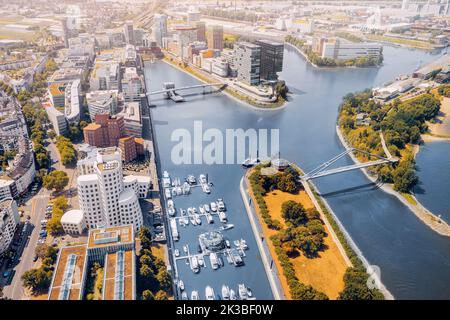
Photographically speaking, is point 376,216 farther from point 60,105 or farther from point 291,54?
point 291,54

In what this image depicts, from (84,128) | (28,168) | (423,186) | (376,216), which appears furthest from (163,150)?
(423,186)

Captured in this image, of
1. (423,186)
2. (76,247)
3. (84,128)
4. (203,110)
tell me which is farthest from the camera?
(203,110)

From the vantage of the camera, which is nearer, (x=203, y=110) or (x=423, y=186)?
(x=423, y=186)

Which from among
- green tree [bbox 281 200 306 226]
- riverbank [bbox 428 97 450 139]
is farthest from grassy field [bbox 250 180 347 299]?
riverbank [bbox 428 97 450 139]

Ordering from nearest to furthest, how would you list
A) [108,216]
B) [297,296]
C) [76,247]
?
[297,296], [76,247], [108,216]

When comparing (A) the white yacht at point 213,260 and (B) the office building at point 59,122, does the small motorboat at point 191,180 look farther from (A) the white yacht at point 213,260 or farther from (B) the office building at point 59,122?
(B) the office building at point 59,122

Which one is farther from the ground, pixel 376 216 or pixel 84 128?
pixel 84 128
